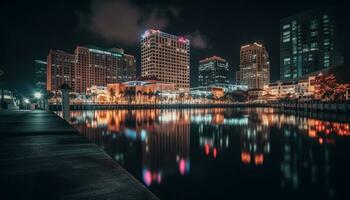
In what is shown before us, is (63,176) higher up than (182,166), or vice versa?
(63,176)

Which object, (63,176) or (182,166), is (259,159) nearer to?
(182,166)

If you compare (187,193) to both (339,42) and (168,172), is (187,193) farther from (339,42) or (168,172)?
(339,42)

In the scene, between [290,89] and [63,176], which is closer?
[63,176]

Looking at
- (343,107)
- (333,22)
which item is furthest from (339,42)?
(343,107)

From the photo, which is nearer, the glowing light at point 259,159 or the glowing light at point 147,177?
the glowing light at point 147,177

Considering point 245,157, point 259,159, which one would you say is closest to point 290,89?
point 245,157

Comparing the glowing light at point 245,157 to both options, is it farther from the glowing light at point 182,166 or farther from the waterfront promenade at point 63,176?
the waterfront promenade at point 63,176

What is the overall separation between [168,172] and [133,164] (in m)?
2.26

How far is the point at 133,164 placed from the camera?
1231cm

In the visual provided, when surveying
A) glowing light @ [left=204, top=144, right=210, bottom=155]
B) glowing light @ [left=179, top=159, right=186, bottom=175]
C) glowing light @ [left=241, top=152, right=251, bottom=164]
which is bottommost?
glowing light @ [left=204, top=144, right=210, bottom=155]

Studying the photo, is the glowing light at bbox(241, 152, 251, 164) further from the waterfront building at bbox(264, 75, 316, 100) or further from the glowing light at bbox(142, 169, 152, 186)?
the waterfront building at bbox(264, 75, 316, 100)

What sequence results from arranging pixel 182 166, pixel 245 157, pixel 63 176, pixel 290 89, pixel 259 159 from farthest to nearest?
pixel 290 89
pixel 245 157
pixel 259 159
pixel 182 166
pixel 63 176

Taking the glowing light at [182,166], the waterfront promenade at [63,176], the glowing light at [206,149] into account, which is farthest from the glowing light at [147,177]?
the glowing light at [206,149]

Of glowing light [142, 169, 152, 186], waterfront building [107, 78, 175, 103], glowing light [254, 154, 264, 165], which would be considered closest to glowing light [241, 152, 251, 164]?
glowing light [254, 154, 264, 165]
